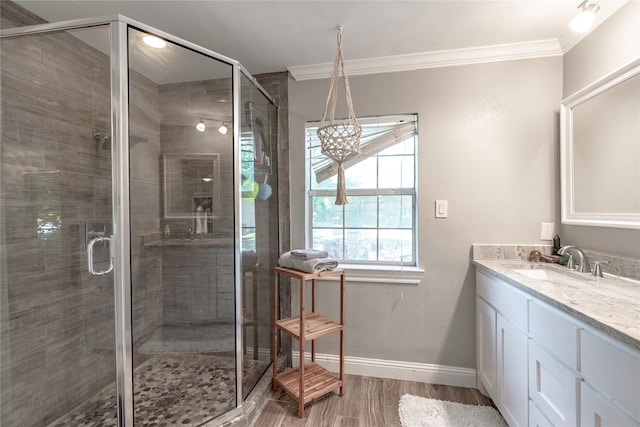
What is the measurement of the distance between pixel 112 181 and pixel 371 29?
1.63m

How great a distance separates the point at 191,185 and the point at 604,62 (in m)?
2.48

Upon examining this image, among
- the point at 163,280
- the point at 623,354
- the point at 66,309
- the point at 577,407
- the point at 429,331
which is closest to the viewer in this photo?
the point at 623,354

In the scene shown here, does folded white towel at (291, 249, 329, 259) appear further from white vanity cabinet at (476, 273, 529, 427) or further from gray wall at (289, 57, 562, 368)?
white vanity cabinet at (476, 273, 529, 427)

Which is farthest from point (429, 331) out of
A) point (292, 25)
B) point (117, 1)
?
point (117, 1)

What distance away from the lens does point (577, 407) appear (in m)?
0.96

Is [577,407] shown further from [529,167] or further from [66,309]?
[66,309]

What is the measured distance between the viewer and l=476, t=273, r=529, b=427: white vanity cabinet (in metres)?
1.32

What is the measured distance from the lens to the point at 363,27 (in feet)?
5.27

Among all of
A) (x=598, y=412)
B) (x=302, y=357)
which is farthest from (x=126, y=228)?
(x=598, y=412)

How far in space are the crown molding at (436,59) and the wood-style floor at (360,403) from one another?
7.35 ft

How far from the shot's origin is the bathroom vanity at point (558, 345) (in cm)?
81

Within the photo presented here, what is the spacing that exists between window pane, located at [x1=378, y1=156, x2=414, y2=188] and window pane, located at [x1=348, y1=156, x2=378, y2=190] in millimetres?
53

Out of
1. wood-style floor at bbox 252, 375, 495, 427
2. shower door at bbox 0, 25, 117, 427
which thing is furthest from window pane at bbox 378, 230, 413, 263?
shower door at bbox 0, 25, 117, 427

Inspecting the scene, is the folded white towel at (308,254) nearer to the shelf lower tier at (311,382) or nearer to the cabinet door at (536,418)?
the shelf lower tier at (311,382)
